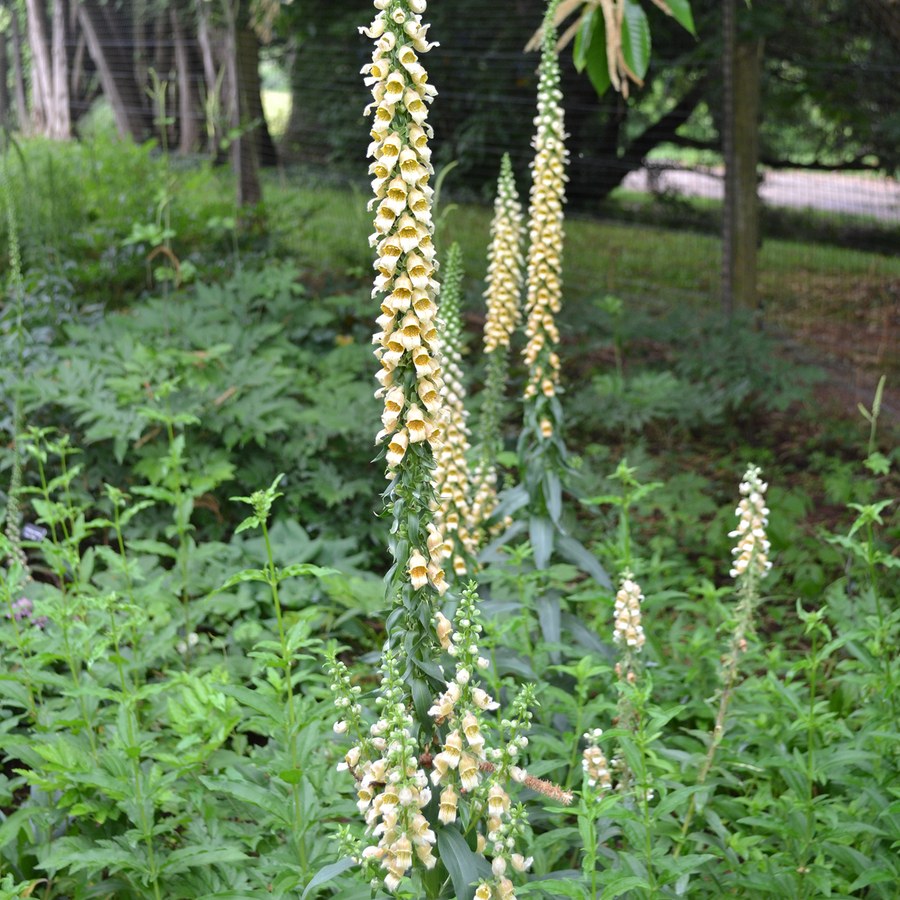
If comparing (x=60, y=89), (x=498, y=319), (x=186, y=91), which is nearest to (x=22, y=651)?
(x=498, y=319)

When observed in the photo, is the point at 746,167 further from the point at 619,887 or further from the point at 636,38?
the point at 619,887

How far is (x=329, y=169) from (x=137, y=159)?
8.96ft

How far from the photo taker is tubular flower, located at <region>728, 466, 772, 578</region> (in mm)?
2250

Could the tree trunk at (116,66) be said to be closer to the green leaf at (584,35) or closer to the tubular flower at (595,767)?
the green leaf at (584,35)

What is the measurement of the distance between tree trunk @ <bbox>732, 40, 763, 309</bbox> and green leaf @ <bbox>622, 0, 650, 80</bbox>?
3914 mm

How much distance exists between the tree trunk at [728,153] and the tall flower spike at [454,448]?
388cm

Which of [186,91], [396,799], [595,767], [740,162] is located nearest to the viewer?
[396,799]

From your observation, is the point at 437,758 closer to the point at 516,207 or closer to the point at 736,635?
the point at 736,635

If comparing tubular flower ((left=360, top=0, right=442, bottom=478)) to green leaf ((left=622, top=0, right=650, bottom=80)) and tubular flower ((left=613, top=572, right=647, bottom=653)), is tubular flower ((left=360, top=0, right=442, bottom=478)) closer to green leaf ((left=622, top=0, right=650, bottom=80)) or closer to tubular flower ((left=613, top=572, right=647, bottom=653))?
tubular flower ((left=613, top=572, right=647, bottom=653))

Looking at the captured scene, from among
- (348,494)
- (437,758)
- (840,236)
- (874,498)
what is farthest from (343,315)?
(840,236)

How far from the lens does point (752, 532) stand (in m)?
2.27

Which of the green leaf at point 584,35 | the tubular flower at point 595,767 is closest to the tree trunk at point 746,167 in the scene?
the green leaf at point 584,35

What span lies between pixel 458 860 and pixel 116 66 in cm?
1609

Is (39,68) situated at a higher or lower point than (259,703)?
higher
